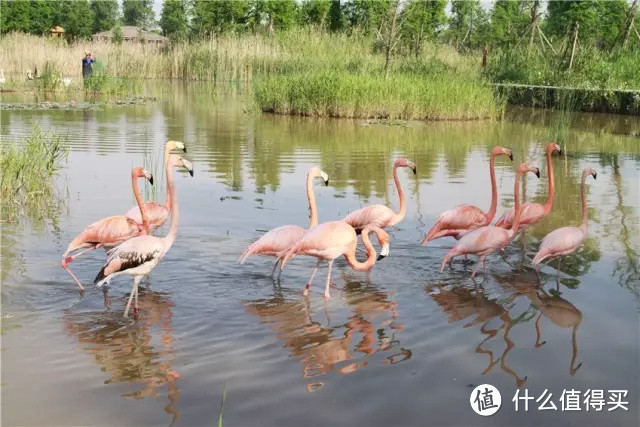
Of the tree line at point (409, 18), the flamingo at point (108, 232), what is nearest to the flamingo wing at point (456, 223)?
the flamingo at point (108, 232)

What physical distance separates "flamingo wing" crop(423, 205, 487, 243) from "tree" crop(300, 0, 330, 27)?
147ft

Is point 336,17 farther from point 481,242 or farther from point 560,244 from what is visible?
point 560,244

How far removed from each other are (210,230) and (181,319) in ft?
8.73

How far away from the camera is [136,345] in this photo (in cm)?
514

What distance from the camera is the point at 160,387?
14.5ft

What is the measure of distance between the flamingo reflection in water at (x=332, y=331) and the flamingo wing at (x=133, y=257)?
2.52 feet

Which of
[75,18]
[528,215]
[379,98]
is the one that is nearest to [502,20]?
[75,18]

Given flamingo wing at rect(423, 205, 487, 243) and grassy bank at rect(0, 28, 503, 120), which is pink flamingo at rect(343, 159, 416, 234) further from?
grassy bank at rect(0, 28, 503, 120)

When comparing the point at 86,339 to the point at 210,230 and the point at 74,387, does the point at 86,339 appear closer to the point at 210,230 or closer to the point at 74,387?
the point at 74,387

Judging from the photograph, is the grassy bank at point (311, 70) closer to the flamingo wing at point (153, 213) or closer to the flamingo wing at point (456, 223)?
the flamingo wing at point (456, 223)

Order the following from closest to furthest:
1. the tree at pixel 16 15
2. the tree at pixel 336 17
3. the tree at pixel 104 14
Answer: the tree at pixel 336 17 < the tree at pixel 16 15 < the tree at pixel 104 14

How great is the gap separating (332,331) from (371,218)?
7.85 ft

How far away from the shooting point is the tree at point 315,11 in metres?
53.1

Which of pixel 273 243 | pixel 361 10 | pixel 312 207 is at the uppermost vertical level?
pixel 361 10
